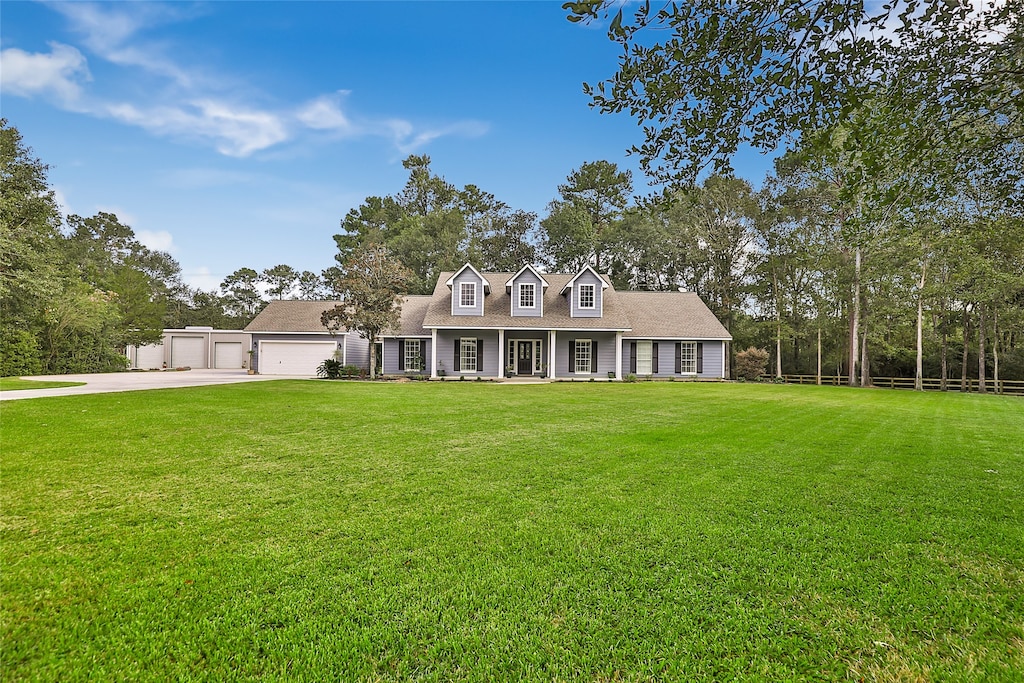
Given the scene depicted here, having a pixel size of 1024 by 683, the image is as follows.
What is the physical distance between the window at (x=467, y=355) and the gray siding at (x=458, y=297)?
1.39 m

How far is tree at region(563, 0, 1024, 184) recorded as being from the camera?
12.5 feet

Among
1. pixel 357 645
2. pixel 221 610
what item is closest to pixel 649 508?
pixel 357 645

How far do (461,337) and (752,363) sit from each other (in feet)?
53.7

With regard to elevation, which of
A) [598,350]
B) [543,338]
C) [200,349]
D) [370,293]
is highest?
[370,293]

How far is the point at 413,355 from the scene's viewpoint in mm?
24578

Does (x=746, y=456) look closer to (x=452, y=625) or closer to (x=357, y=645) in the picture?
(x=452, y=625)

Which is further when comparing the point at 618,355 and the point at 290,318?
the point at 290,318

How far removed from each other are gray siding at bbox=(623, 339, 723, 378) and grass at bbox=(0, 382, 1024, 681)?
17.8 meters

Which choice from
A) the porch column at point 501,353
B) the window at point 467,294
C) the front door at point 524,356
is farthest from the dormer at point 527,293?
the window at point 467,294

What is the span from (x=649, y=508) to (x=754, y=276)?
31268mm

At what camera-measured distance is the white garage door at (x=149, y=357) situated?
3412 cm

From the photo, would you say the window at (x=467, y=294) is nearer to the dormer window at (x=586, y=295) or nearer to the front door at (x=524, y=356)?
the front door at (x=524, y=356)

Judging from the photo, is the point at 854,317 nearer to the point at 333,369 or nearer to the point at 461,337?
the point at 461,337

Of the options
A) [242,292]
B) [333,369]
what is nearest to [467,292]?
[333,369]
